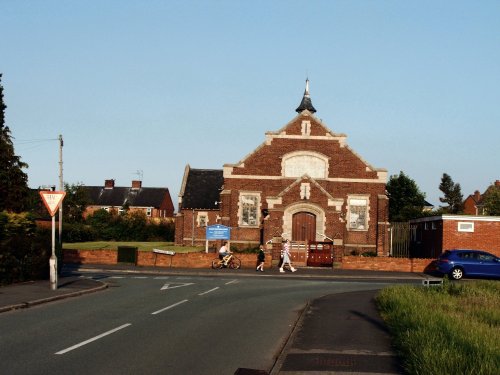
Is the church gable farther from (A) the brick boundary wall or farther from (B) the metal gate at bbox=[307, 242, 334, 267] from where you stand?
(A) the brick boundary wall

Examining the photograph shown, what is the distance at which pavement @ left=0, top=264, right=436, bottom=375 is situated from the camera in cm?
938

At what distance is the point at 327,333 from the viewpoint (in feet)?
41.8

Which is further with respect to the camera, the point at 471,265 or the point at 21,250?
the point at 471,265

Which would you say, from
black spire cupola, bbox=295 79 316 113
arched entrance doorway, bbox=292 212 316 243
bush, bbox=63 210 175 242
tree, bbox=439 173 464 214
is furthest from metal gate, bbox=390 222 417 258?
tree, bbox=439 173 464 214

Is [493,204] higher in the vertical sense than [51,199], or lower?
higher

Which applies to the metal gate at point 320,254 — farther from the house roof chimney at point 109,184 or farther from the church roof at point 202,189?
the house roof chimney at point 109,184

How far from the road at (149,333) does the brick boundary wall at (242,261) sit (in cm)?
1612

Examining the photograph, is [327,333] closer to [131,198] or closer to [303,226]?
[303,226]

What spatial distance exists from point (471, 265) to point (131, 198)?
78.3 meters

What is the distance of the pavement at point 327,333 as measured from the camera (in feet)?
30.8

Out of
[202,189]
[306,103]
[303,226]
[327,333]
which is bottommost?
[327,333]

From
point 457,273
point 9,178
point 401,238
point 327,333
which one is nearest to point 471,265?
point 457,273

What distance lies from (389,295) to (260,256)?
18.7 metres

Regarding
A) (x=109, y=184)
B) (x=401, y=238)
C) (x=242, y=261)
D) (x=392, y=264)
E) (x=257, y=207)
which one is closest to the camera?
(x=392, y=264)
